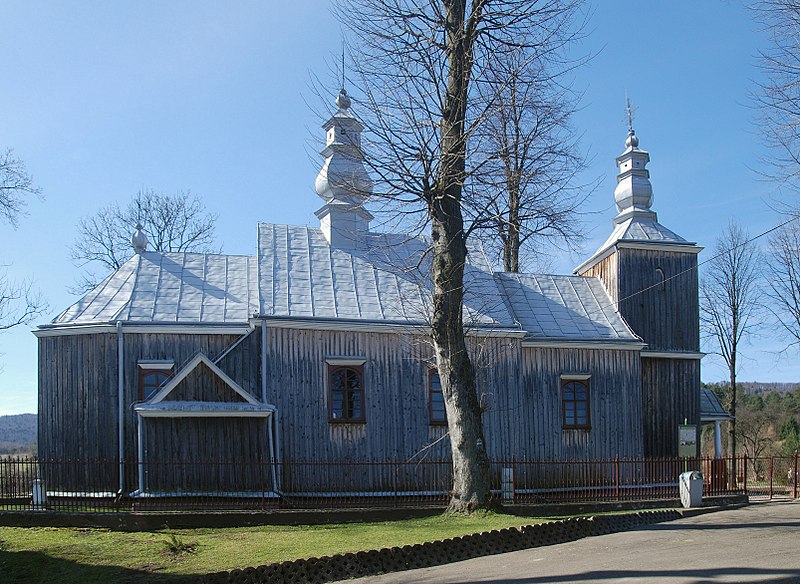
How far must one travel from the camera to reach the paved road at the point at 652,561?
10.9 m

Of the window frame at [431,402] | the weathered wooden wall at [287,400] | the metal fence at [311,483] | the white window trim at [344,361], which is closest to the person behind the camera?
the metal fence at [311,483]

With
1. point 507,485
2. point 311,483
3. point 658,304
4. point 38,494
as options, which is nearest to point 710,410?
point 658,304

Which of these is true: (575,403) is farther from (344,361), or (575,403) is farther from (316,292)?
(316,292)

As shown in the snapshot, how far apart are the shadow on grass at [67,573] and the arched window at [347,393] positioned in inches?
366

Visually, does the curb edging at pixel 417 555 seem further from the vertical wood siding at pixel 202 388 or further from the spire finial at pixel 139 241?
the spire finial at pixel 139 241

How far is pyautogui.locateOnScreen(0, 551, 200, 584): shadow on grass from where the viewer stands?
1138 centimetres

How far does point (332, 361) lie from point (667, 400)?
10465mm

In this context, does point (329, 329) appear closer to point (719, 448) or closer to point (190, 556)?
point (190, 556)

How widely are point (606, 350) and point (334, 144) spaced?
9629 millimetres

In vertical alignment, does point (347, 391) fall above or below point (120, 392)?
below

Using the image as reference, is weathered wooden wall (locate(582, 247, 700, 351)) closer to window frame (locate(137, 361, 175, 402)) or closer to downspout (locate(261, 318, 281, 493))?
downspout (locate(261, 318, 281, 493))

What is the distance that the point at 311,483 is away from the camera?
2025 centimetres

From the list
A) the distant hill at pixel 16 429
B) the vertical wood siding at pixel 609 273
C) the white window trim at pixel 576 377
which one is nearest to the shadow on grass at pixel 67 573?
the white window trim at pixel 576 377

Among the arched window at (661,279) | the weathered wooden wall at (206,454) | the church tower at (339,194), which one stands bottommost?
the weathered wooden wall at (206,454)
